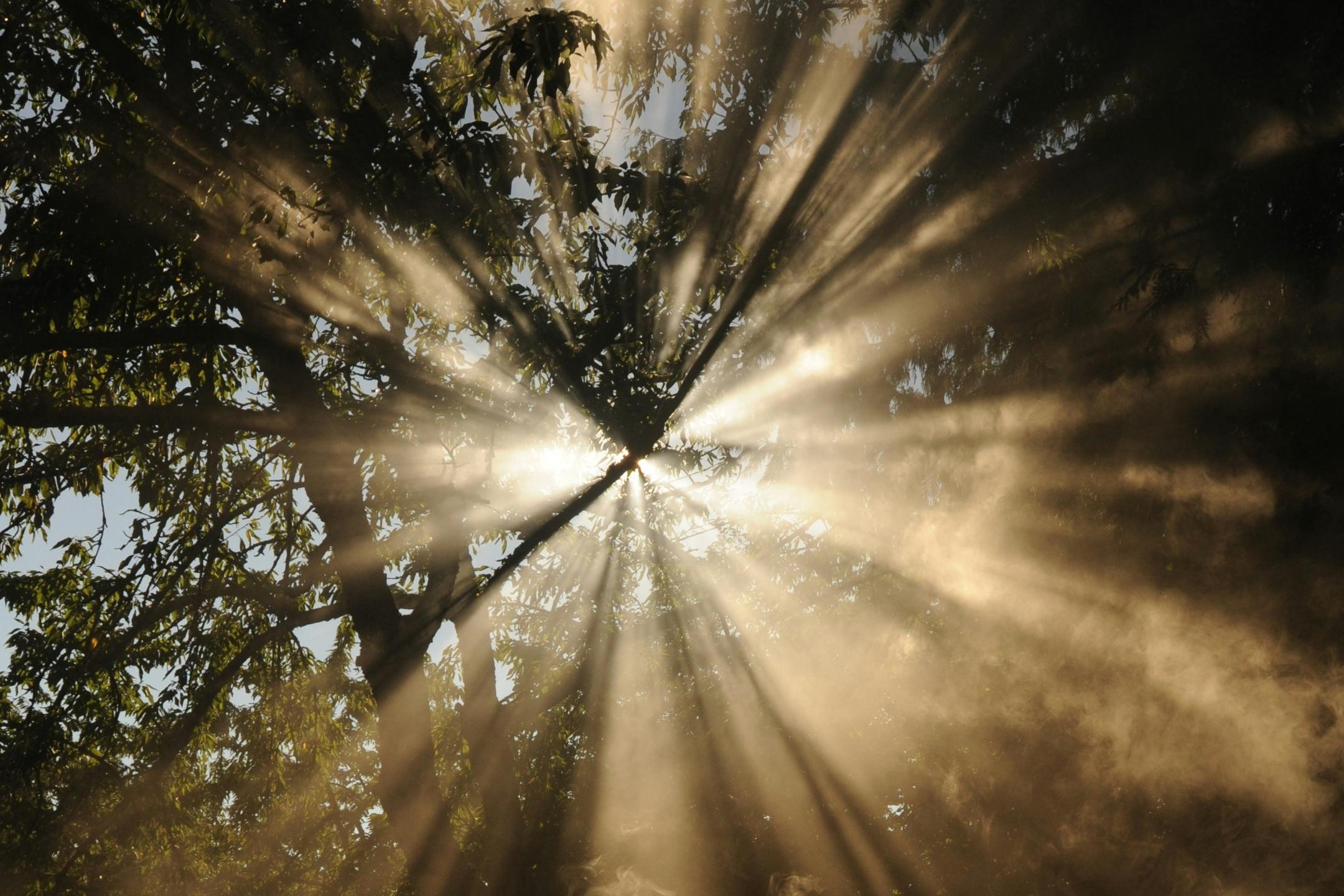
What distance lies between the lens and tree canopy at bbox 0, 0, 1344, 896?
4594mm

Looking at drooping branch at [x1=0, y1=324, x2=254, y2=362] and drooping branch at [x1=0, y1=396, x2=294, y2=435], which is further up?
drooping branch at [x1=0, y1=324, x2=254, y2=362]

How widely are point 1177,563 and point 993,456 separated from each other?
1963 mm

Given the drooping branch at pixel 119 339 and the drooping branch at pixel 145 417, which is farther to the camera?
the drooping branch at pixel 145 417

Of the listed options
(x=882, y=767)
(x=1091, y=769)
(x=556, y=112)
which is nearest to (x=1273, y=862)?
(x=1091, y=769)

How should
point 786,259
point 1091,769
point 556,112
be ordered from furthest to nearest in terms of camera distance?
point 786,259, point 1091,769, point 556,112

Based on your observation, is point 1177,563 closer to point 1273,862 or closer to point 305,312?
point 1273,862

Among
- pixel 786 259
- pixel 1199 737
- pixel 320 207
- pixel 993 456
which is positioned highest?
pixel 320 207

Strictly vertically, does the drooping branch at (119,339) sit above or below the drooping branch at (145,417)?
above

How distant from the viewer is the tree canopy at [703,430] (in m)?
4.59

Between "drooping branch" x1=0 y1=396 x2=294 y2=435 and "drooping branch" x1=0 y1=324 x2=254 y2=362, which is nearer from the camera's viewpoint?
"drooping branch" x1=0 y1=324 x2=254 y2=362

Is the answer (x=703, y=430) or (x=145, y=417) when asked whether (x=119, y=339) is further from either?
(x=703, y=430)

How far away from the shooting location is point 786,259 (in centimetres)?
681

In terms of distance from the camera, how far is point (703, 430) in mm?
7438

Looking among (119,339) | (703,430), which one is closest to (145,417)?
(119,339)
